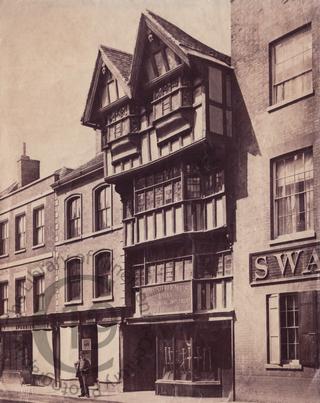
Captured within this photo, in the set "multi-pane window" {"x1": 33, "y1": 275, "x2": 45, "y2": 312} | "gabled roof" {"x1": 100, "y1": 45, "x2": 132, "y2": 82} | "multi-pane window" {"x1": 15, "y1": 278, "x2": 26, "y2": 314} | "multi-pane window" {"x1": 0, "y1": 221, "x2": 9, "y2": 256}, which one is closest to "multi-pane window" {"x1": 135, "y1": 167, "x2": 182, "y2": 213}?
"gabled roof" {"x1": 100, "y1": 45, "x2": 132, "y2": 82}

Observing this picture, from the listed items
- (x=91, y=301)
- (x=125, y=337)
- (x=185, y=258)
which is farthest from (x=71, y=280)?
(x=185, y=258)

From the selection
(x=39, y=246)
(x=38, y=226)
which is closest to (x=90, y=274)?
(x=39, y=246)

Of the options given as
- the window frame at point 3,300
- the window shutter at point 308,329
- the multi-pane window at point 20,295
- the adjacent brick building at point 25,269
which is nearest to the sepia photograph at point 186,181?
the window shutter at point 308,329

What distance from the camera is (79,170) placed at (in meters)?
22.5

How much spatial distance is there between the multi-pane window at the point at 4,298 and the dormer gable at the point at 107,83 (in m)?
10.2

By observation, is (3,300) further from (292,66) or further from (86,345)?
(292,66)

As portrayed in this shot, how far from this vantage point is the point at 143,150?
690 inches

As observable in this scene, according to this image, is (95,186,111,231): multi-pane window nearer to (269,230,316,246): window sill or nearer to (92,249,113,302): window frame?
(92,249,113,302): window frame

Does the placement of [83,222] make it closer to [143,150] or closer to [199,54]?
[143,150]

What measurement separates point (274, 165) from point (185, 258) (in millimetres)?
3593

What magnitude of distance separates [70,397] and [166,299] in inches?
188

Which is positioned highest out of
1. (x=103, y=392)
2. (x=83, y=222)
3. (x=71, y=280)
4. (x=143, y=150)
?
(x=143, y=150)

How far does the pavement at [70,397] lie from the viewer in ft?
54.5

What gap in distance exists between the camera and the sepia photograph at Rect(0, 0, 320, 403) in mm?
13820
